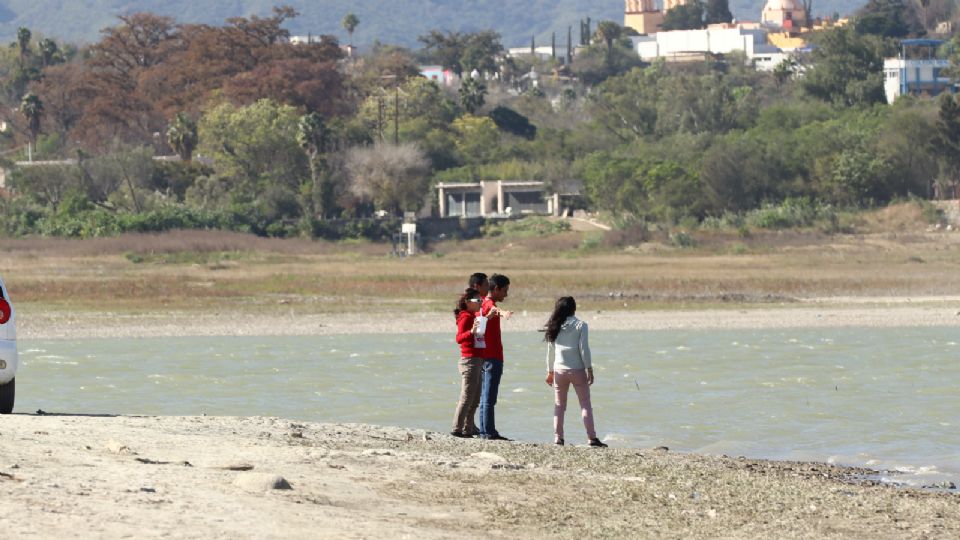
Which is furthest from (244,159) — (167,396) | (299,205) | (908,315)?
(167,396)

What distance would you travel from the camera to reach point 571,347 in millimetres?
15789

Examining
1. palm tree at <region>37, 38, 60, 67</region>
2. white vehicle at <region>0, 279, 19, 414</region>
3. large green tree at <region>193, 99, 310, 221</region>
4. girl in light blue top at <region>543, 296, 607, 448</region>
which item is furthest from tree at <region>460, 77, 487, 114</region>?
white vehicle at <region>0, 279, 19, 414</region>

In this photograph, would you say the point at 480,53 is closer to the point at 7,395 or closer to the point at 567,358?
the point at 567,358

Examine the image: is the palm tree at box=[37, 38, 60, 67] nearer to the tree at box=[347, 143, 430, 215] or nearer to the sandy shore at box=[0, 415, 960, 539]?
the tree at box=[347, 143, 430, 215]

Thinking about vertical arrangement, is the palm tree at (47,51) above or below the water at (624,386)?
above

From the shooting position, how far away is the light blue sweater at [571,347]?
51.5 ft

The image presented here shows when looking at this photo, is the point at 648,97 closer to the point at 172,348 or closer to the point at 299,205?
the point at 299,205

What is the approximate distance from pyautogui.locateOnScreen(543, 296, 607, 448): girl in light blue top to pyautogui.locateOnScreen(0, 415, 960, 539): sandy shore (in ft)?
2.18

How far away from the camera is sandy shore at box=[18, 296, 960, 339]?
3488cm

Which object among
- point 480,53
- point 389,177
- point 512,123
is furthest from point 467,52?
point 389,177

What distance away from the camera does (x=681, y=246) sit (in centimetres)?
7112

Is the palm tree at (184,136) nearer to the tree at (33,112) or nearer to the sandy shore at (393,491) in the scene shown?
the tree at (33,112)

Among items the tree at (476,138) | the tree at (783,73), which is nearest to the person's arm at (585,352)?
the tree at (476,138)

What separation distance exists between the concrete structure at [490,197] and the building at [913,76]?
31.7 m
